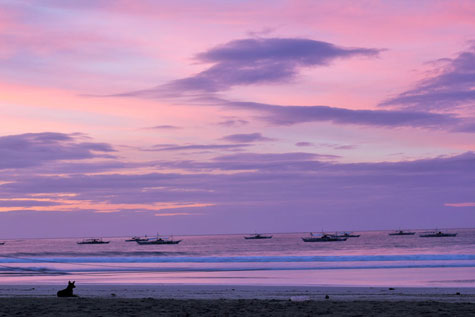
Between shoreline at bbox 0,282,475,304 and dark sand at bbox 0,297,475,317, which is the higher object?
dark sand at bbox 0,297,475,317

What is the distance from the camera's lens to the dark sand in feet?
53.3

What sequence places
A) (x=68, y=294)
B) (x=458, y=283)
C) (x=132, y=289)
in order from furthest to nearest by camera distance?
1. (x=458, y=283)
2. (x=132, y=289)
3. (x=68, y=294)

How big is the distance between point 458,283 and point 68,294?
19.7 meters

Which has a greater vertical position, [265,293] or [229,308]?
[229,308]

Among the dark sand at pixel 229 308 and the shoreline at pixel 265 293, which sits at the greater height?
the dark sand at pixel 229 308

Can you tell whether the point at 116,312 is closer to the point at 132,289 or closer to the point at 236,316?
the point at 236,316

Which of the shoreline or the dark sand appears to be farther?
the shoreline

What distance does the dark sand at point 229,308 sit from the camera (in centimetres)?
1625

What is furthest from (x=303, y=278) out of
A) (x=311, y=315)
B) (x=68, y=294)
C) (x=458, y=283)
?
(x=311, y=315)

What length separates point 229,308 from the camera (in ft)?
57.6

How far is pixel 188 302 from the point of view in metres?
19.4

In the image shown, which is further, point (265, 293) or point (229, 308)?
point (265, 293)

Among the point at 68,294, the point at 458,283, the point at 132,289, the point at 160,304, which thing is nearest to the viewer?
the point at 160,304

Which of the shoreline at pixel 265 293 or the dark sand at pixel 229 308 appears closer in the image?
the dark sand at pixel 229 308
